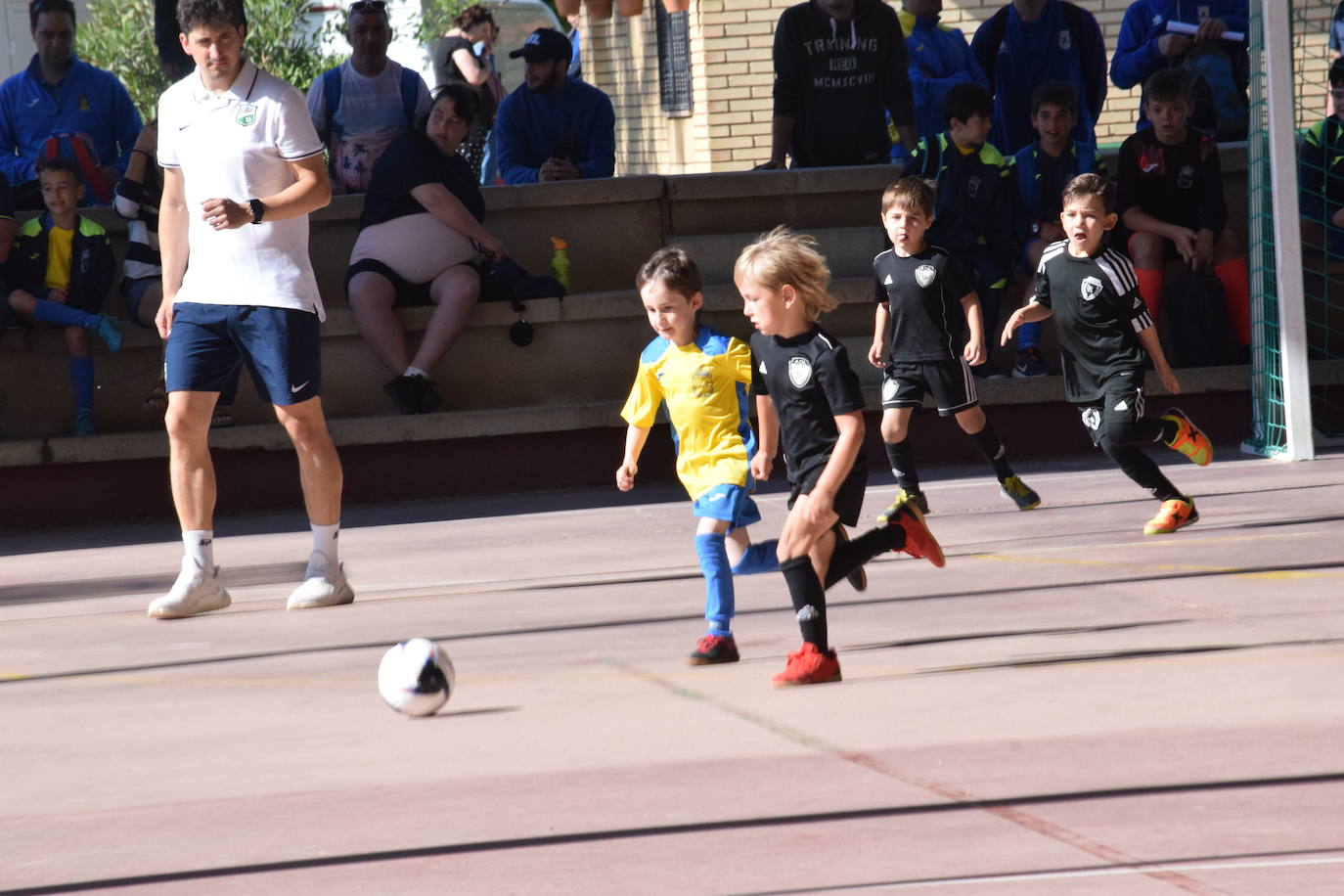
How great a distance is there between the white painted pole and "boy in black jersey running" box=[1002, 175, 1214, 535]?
2.26m

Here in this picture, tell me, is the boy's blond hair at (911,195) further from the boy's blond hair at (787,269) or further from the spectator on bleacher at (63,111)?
the spectator on bleacher at (63,111)

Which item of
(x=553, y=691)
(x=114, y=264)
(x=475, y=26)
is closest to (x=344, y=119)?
(x=114, y=264)

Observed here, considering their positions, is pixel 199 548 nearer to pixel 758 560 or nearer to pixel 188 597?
pixel 188 597

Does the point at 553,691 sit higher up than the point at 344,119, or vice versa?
the point at 344,119

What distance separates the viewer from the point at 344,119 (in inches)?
473

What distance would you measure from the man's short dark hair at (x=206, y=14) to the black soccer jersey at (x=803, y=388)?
2641mm

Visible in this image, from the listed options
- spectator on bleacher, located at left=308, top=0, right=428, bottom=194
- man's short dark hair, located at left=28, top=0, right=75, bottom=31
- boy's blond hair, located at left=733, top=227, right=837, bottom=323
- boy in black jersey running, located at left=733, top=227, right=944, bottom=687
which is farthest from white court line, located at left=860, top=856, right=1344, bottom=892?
man's short dark hair, located at left=28, top=0, right=75, bottom=31

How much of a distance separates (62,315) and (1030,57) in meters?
6.53

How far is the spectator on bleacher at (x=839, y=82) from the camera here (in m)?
12.2

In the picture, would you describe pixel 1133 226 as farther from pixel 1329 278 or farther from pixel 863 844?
A: pixel 863 844

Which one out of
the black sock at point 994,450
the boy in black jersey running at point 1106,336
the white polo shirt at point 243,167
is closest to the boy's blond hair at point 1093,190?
the boy in black jersey running at point 1106,336

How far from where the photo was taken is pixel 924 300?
947 centimetres

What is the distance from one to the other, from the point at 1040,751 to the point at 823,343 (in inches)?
66.3

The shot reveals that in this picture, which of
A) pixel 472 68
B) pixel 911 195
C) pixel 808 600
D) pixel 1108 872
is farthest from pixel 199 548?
pixel 472 68
